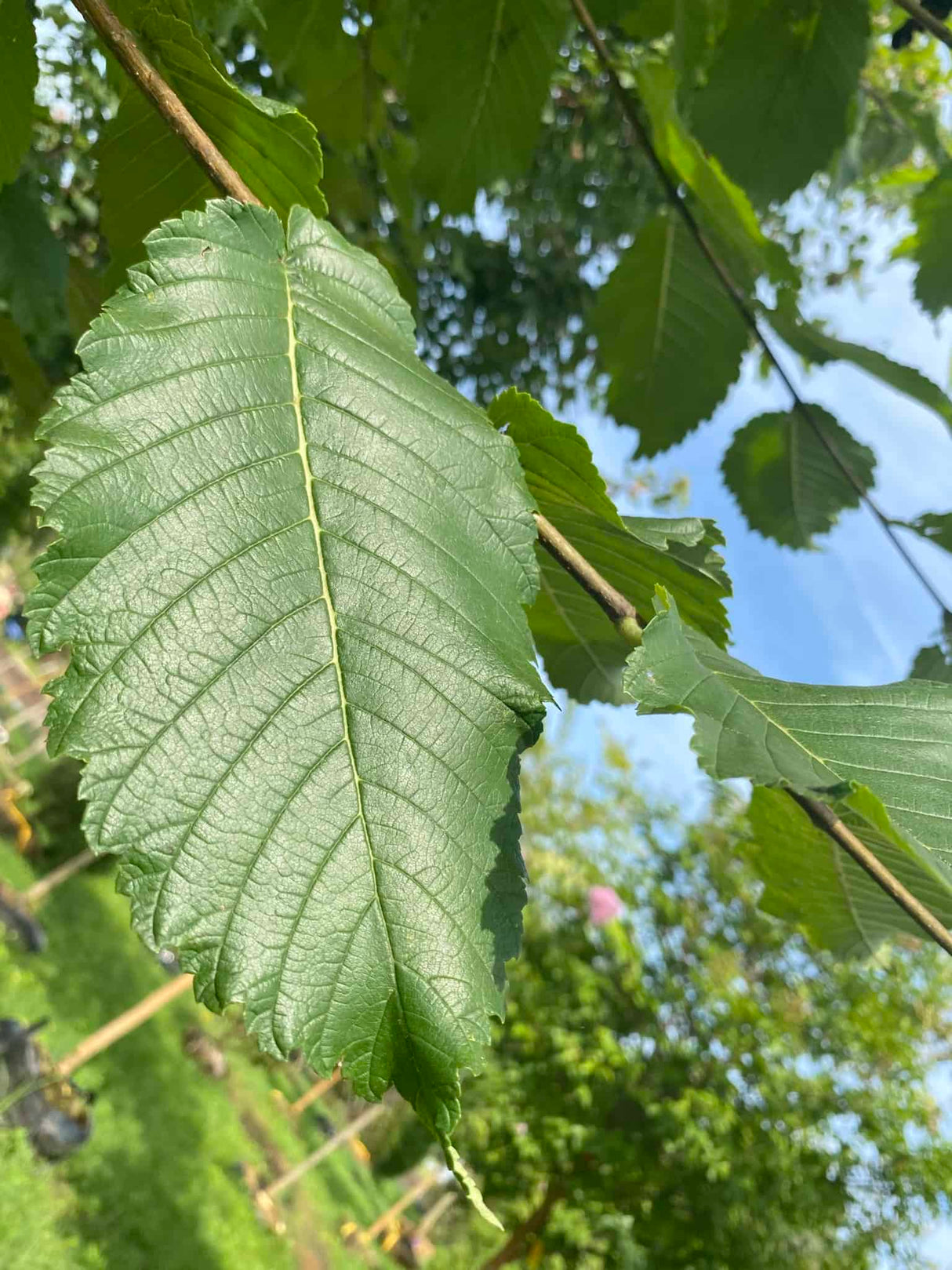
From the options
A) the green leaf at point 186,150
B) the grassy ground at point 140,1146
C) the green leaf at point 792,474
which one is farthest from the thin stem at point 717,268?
the grassy ground at point 140,1146

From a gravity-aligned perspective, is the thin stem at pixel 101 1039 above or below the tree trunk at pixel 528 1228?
below

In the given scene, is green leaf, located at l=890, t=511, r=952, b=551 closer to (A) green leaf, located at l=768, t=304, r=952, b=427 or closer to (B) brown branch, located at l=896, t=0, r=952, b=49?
(A) green leaf, located at l=768, t=304, r=952, b=427

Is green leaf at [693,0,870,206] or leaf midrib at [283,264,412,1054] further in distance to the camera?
green leaf at [693,0,870,206]

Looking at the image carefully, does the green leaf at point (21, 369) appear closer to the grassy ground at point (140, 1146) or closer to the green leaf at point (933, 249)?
the green leaf at point (933, 249)

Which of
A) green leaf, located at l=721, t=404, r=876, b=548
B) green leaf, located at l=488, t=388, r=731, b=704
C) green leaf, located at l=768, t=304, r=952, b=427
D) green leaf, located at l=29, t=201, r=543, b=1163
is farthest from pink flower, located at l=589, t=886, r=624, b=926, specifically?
green leaf, located at l=29, t=201, r=543, b=1163

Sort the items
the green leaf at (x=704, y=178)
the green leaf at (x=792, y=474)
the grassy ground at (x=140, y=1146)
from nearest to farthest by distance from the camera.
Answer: the green leaf at (x=704, y=178)
the green leaf at (x=792, y=474)
the grassy ground at (x=140, y=1146)

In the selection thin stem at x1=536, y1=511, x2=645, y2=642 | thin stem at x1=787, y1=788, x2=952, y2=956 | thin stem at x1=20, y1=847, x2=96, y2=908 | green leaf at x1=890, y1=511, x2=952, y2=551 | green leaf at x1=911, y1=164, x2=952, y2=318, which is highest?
green leaf at x1=911, y1=164, x2=952, y2=318

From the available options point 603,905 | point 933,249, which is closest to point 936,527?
point 933,249

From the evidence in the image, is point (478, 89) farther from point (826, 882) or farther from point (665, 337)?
point (826, 882)
